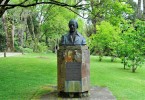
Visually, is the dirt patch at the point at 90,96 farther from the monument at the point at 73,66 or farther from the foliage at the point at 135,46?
the foliage at the point at 135,46

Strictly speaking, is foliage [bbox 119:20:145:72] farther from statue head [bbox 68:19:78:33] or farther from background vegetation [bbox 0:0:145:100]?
statue head [bbox 68:19:78:33]

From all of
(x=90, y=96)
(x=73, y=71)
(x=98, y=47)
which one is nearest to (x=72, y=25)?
(x=73, y=71)

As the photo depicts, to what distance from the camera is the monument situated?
9594 mm

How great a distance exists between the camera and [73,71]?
31.6 ft

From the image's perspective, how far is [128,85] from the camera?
12961 millimetres

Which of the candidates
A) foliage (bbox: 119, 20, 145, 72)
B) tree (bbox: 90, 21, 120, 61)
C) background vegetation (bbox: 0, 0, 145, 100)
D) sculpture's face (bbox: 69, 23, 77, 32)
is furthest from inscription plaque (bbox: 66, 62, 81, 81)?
tree (bbox: 90, 21, 120, 61)

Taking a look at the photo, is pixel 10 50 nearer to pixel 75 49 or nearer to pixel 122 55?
pixel 122 55

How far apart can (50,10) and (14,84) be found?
2357 cm

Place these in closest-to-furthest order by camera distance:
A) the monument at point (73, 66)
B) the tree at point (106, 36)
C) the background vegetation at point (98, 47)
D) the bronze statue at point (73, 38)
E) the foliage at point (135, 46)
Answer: the monument at point (73, 66) → the bronze statue at point (73, 38) → the background vegetation at point (98, 47) → the foliage at point (135, 46) → the tree at point (106, 36)

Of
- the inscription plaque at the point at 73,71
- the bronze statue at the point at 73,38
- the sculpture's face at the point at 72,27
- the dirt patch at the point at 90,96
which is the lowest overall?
the dirt patch at the point at 90,96

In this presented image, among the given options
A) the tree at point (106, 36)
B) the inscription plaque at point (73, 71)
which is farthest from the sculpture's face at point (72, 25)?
the tree at point (106, 36)

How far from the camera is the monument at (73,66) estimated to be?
959 centimetres

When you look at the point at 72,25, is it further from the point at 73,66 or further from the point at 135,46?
the point at 135,46

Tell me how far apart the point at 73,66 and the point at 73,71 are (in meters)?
0.14
